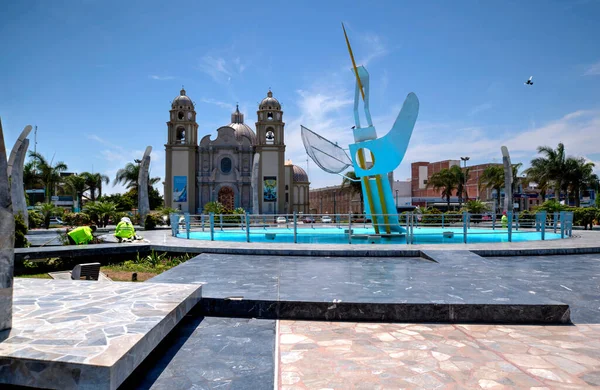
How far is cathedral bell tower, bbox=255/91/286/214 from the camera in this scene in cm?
4525

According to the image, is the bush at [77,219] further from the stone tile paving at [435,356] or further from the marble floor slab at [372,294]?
the stone tile paving at [435,356]

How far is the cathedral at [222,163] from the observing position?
44844 mm

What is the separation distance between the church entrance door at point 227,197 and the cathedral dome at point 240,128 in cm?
594

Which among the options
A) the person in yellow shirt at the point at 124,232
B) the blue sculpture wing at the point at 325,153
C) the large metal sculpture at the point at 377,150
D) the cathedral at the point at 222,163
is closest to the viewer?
the person in yellow shirt at the point at 124,232

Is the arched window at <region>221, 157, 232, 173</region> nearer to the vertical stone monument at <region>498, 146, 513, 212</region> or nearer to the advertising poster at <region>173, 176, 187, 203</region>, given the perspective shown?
the advertising poster at <region>173, 176, 187, 203</region>

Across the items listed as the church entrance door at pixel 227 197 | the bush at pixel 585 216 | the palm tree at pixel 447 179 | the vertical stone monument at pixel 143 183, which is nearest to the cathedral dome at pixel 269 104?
the church entrance door at pixel 227 197

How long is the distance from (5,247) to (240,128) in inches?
1995

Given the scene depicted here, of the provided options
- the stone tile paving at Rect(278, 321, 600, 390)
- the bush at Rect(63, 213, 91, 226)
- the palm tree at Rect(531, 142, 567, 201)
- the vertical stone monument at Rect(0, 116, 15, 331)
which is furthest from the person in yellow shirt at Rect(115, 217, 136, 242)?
the palm tree at Rect(531, 142, 567, 201)

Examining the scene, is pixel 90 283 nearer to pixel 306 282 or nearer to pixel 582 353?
pixel 306 282

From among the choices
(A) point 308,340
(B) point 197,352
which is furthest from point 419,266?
(B) point 197,352

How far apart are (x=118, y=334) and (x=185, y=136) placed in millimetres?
44716

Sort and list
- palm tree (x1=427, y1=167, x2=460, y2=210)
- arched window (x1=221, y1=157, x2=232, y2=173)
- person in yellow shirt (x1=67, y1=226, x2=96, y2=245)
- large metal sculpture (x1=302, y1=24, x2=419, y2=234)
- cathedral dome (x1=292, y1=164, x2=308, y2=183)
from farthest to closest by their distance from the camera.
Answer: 1. cathedral dome (x1=292, y1=164, x2=308, y2=183)
2. arched window (x1=221, y1=157, x2=232, y2=173)
3. palm tree (x1=427, y1=167, x2=460, y2=210)
4. large metal sculpture (x1=302, y1=24, x2=419, y2=234)
5. person in yellow shirt (x1=67, y1=226, x2=96, y2=245)

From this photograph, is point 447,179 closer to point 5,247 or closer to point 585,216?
point 585,216

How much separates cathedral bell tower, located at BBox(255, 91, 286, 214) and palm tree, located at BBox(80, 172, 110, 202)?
1949 centimetres
